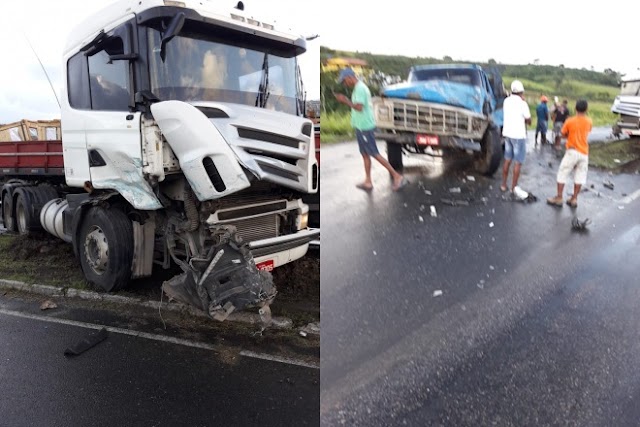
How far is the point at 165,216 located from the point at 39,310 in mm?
1545

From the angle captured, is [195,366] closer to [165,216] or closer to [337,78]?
[165,216]

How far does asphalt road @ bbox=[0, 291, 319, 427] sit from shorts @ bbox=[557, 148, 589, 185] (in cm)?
219

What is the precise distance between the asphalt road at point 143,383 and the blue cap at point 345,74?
91.3 inches

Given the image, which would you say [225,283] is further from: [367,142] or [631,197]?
[631,197]

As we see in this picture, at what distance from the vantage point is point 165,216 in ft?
15.1

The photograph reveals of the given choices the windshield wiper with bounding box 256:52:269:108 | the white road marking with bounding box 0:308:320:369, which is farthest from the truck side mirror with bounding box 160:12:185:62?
the white road marking with bounding box 0:308:320:369

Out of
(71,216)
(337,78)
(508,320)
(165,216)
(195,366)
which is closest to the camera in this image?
(337,78)

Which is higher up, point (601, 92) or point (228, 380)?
point (601, 92)

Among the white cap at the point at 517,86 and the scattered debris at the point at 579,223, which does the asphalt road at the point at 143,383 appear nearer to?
the scattered debris at the point at 579,223

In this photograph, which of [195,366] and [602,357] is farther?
[195,366]

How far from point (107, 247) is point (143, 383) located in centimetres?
197

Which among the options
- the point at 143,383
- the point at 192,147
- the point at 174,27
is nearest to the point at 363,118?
the point at 143,383

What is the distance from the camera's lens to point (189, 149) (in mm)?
3863

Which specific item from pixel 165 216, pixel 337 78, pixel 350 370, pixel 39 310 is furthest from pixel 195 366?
pixel 337 78
